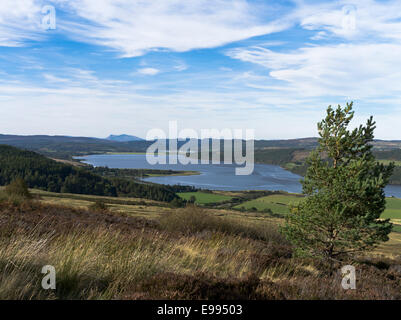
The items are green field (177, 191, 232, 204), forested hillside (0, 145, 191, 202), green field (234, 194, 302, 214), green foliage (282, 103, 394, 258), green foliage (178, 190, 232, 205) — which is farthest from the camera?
forested hillside (0, 145, 191, 202)

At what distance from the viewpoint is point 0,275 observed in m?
3.59

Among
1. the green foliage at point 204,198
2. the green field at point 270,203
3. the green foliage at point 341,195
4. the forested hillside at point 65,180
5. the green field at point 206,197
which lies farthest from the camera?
the forested hillside at point 65,180

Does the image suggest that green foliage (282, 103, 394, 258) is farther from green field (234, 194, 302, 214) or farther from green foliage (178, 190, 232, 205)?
green foliage (178, 190, 232, 205)

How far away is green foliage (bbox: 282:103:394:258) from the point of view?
935 centimetres

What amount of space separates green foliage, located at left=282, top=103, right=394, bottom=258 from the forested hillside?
83326mm

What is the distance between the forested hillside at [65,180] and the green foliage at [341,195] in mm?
83326

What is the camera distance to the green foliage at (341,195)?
368 inches

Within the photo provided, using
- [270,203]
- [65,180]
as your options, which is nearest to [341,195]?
[270,203]

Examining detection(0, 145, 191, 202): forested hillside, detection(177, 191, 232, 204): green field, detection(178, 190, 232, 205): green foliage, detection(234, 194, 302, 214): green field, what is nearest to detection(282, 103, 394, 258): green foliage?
detection(234, 194, 302, 214): green field

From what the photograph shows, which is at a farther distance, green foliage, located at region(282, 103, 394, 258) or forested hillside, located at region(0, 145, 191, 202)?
forested hillside, located at region(0, 145, 191, 202)

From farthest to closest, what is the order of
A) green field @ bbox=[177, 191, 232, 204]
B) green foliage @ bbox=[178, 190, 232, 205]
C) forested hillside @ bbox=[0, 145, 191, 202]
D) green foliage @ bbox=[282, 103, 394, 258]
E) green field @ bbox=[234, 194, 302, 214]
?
forested hillside @ bbox=[0, 145, 191, 202]
green field @ bbox=[177, 191, 232, 204]
green foliage @ bbox=[178, 190, 232, 205]
green field @ bbox=[234, 194, 302, 214]
green foliage @ bbox=[282, 103, 394, 258]

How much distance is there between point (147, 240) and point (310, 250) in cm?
612

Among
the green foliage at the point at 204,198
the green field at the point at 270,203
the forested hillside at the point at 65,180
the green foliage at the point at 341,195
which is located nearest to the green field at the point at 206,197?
the green foliage at the point at 204,198

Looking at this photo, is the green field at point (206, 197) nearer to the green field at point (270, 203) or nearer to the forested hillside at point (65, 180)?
the forested hillside at point (65, 180)
